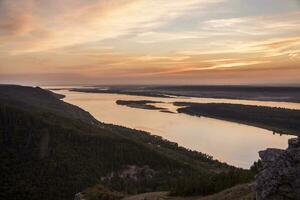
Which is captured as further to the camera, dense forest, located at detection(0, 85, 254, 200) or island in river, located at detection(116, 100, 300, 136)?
island in river, located at detection(116, 100, 300, 136)

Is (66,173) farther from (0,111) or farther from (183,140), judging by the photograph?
(183,140)

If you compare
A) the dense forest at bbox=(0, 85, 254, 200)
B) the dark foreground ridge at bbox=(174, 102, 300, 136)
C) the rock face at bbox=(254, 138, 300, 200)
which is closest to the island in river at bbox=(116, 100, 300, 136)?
the dark foreground ridge at bbox=(174, 102, 300, 136)

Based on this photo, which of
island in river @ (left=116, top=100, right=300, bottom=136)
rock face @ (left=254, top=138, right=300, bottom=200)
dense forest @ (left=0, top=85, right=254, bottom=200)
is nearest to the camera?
rock face @ (left=254, top=138, right=300, bottom=200)

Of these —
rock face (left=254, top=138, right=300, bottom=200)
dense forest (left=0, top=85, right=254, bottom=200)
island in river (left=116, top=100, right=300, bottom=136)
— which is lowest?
dense forest (left=0, top=85, right=254, bottom=200)

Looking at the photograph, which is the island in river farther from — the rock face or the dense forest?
the rock face

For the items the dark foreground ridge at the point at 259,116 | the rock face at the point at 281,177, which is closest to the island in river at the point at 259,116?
the dark foreground ridge at the point at 259,116

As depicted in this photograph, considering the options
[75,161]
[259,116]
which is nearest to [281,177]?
[75,161]
